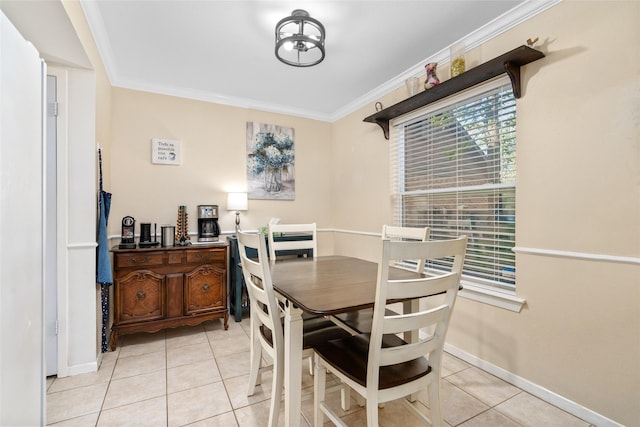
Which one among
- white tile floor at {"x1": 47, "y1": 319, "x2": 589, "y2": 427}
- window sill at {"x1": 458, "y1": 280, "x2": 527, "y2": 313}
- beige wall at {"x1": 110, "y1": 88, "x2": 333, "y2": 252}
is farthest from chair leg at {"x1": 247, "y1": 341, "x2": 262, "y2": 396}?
beige wall at {"x1": 110, "y1": 88, "x2": 333, "y2": 252}

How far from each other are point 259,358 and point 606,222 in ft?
7.08

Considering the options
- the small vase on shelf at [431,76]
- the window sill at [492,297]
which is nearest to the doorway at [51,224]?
the small vase on shelf at [431,76]

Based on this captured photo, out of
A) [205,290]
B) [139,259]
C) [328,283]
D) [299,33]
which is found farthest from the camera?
[205,290]

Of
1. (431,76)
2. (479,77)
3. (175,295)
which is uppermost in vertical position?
(431,76)

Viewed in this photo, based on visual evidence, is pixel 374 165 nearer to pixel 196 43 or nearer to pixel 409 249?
pixel 196 43

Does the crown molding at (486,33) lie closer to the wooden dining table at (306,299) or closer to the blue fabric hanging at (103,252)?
the wooden dining table at (306,299)

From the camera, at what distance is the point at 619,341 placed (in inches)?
61.6

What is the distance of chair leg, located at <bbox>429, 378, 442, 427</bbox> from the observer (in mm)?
1369

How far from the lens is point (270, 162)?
3801 mm

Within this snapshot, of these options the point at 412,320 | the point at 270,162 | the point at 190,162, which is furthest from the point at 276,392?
the point at 270,162

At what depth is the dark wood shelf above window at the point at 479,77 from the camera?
6.10 feet

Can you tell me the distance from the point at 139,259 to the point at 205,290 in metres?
0.66

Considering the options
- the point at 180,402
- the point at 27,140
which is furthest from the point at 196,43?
the point at 180,402

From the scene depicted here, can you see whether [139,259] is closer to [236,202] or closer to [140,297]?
[140,297]
